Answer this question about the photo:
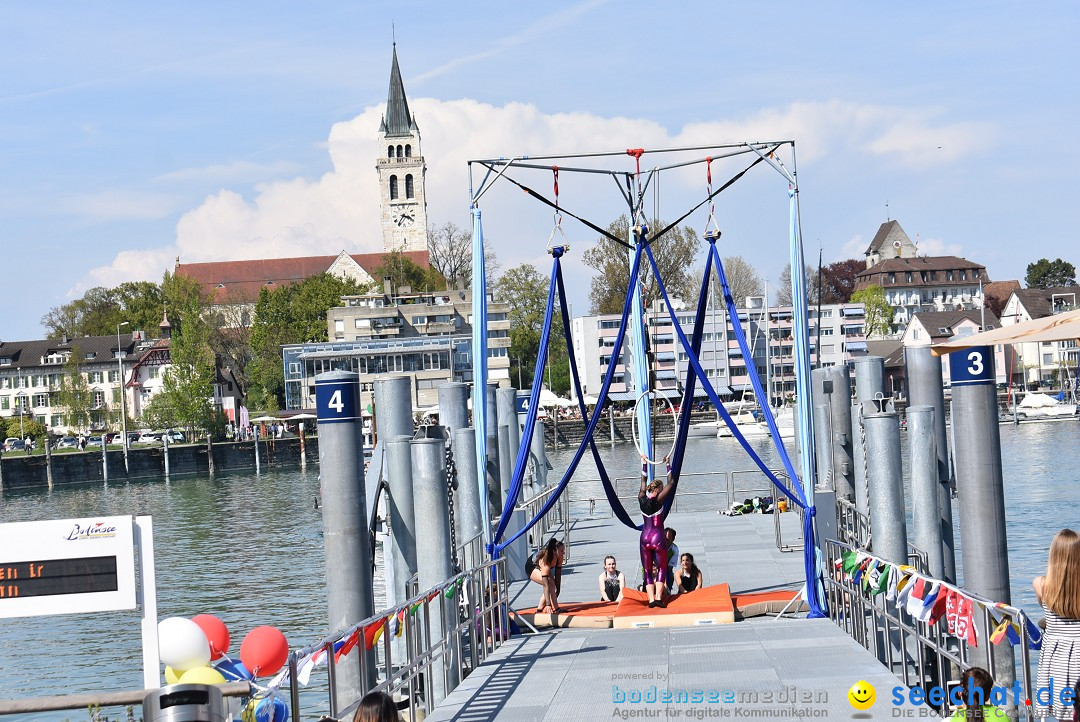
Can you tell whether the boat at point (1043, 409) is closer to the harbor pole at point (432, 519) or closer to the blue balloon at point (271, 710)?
the harbor pole at point (432, 519)

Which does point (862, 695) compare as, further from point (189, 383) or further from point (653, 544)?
point (189, 383)

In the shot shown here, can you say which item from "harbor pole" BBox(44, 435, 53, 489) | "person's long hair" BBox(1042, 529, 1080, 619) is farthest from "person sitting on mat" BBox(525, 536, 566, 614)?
"harbor pole" BBox(44, 435, 53, 489)

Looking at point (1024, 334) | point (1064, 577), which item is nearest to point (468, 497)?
point (1024, 334)

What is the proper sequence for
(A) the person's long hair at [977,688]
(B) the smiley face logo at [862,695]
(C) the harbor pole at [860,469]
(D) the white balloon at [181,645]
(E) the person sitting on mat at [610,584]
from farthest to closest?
1. (C) the harbor pole at [860,469]
2. (E) the person sitting on mat at [610,584]
3. (D) the white balloon at [181,645]
4. (B) the smiley face logo at [862,695]
5. (A) the person's long hair at [977,688]

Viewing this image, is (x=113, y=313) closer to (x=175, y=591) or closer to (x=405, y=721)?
(x=175, y=591)

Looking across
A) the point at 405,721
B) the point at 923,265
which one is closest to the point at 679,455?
the point at 405,721

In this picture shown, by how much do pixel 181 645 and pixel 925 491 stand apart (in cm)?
895

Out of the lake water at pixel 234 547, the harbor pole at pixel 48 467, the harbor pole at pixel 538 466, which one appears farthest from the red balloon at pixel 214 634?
the harbor pole at pixel 48 467

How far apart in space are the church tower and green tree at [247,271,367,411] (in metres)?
50.3

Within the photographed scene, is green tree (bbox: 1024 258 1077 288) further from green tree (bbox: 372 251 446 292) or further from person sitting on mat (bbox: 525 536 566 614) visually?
person sitting on mat (bbox: 525 536 566 614)

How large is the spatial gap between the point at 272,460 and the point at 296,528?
47.6 metres

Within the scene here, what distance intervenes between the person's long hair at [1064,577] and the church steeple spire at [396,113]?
178 m

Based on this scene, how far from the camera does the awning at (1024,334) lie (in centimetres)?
973

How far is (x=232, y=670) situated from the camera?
14656 mm
